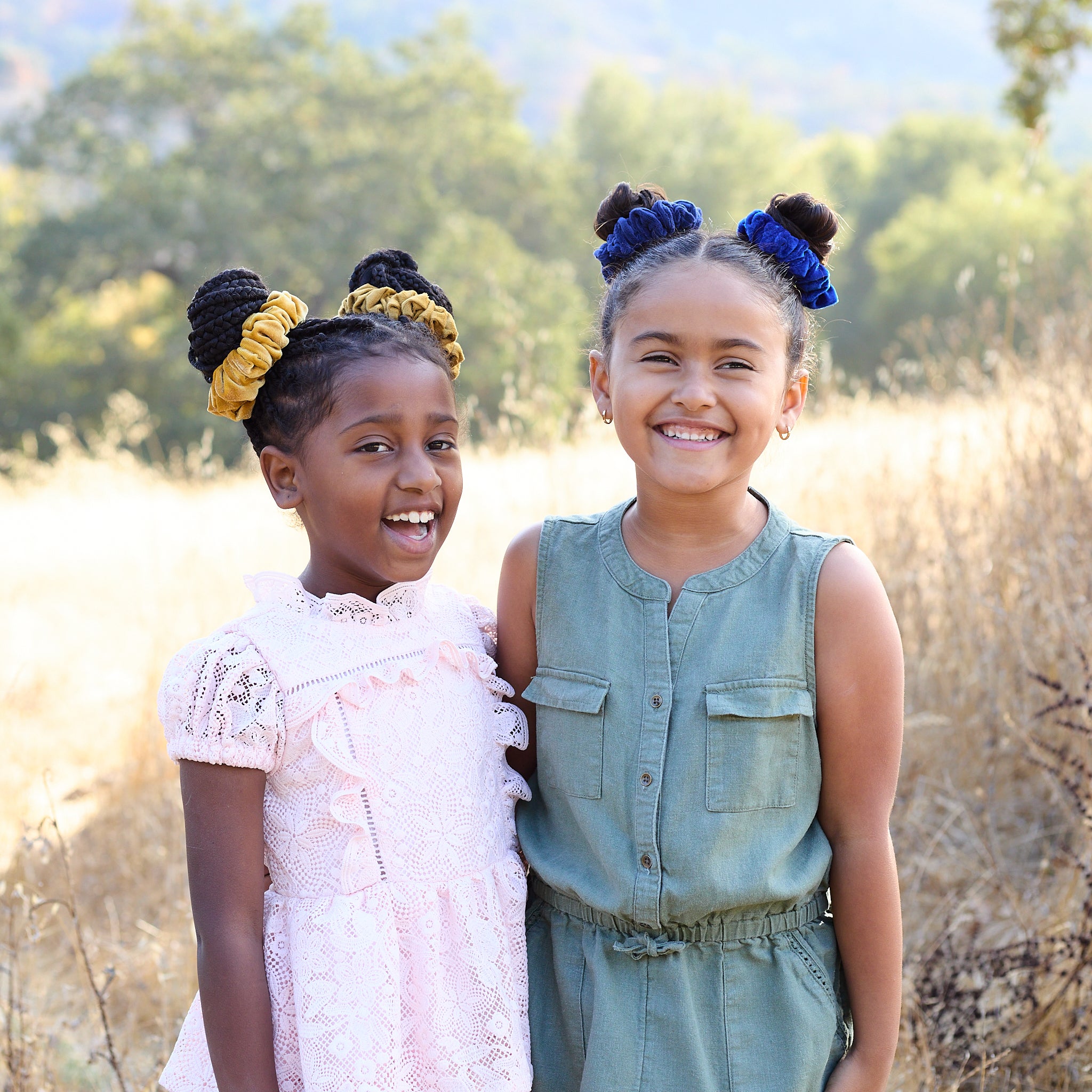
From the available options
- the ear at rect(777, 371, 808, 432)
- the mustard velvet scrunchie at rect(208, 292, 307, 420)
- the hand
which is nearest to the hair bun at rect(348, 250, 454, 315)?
the mustard velvet scrunchie at rect(208, 292, 307, 420)

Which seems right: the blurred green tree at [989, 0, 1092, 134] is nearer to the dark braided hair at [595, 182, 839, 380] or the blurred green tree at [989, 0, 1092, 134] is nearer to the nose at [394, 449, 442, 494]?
the dark braided hair at [595, 182, 839, 380]

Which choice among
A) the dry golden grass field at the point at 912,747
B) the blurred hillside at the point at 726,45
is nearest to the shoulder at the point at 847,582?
the dry golden grass field at the point at 912,747

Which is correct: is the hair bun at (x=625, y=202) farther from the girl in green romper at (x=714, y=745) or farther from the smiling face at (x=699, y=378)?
the smiling face at (x=699, y=378)

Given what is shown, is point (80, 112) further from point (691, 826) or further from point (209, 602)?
point (691, 826)

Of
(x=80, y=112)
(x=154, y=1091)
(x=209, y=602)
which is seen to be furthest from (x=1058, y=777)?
(x=80, y=112)

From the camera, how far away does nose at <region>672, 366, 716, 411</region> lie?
1.40 metres

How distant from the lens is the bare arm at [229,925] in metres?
1.32

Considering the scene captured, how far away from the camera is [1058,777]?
2.20m

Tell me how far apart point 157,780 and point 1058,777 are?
8.26ft

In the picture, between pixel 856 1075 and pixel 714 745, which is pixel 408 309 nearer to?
pixel 714 745

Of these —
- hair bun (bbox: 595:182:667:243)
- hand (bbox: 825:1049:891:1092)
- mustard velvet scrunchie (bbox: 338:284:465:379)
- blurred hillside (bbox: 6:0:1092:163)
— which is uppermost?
blurred hillside (bbox: 6:0:1092:163)

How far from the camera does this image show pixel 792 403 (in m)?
1.55

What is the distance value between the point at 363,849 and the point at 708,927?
1.45ft

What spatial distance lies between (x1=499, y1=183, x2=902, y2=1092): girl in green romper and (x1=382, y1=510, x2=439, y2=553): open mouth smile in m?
0.21
